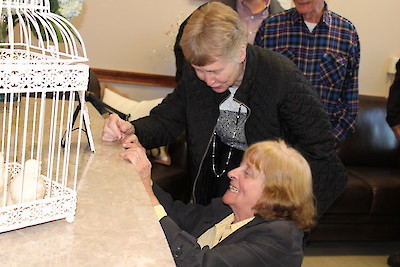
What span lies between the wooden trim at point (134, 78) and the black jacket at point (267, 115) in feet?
7.23

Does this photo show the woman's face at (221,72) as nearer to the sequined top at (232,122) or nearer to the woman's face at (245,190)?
the sequined top at (232,122)

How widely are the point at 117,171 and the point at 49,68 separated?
524mm

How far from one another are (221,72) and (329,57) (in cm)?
132

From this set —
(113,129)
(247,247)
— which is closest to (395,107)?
(113,129)

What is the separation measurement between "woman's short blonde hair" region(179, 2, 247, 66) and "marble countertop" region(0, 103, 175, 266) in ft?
2.03

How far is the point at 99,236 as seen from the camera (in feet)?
3.63

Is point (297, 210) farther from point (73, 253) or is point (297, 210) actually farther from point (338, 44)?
point (338, 44)

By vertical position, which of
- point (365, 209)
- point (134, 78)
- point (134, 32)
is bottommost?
point (365, 209)

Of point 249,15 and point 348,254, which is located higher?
point 249,15

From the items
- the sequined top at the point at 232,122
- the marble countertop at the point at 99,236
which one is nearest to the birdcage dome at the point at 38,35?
the marble countertop at the point at 99,236

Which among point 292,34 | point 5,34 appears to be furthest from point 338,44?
point 5,34

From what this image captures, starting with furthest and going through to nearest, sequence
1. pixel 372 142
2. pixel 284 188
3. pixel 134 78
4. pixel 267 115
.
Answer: pixel 134 78
pixel 372 142
pixel 267 115
pixel 284 188

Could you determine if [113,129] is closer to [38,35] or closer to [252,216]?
[252,216]

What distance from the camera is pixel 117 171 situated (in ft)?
5.08
